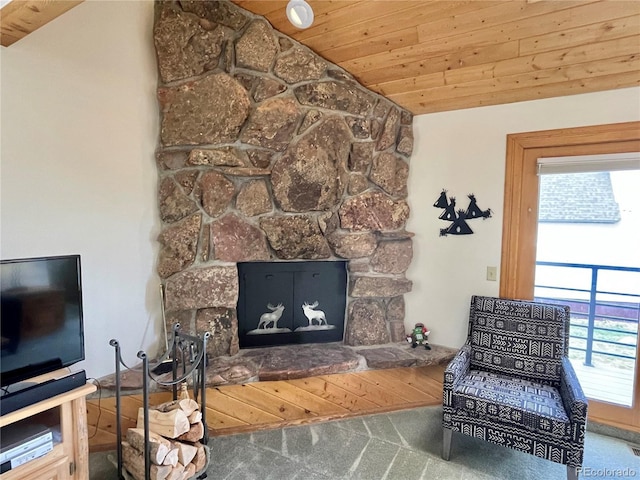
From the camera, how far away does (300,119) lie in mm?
2547

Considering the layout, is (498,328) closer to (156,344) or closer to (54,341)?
(156,344)

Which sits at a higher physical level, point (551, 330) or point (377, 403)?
point (551, 330)

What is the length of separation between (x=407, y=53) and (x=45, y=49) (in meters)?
2.04

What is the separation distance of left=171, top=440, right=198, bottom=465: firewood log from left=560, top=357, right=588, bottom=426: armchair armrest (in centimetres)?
192

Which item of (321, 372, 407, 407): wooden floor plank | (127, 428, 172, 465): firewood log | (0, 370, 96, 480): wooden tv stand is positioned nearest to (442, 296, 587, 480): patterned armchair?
(321, 372, 407, 407): wooden floor plank

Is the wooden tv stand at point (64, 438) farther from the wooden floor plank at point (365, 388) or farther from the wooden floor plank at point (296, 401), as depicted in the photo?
the wooden floor plank at point (365, 388)


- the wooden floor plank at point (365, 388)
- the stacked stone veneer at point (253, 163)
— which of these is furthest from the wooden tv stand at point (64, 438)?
the wooden floor plank at point (365, 388)

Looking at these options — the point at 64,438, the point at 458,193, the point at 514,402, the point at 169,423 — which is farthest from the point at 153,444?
the point at 458,193

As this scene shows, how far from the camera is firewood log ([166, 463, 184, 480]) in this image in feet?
5.85

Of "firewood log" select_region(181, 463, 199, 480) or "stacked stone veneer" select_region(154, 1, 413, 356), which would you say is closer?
"firewood log" select_region(181, 463, 199, 480)

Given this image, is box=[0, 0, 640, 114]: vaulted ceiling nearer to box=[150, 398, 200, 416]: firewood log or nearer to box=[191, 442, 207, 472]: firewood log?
box=[150, 398, 200, 416]: firewood log

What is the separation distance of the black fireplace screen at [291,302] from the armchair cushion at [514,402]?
1.05 m

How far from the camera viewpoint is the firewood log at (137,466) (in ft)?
5.71

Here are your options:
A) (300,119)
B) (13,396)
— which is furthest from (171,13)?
(13,396)
